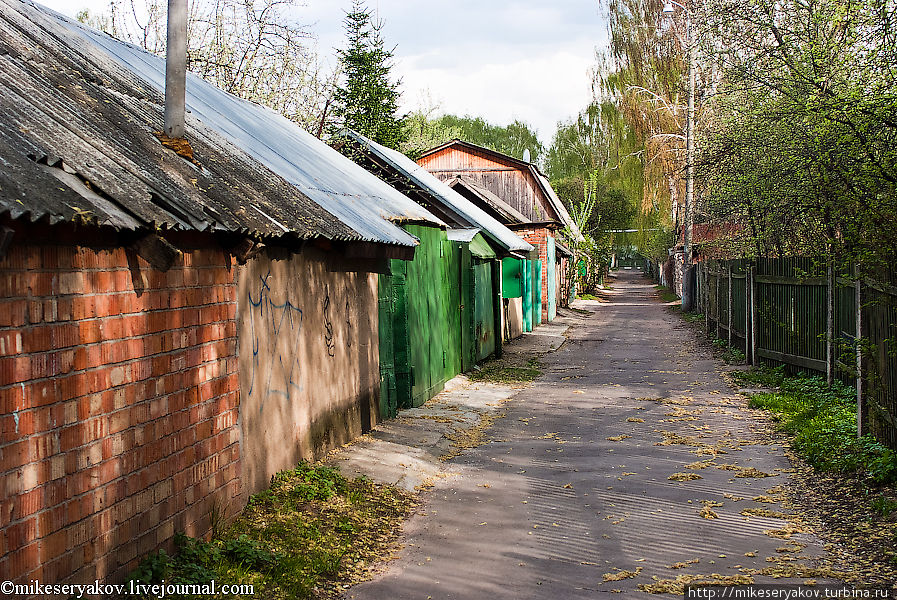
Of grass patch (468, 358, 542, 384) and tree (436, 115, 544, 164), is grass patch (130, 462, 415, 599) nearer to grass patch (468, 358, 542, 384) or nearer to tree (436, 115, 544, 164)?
grass patch (468, 358, 542, 384)

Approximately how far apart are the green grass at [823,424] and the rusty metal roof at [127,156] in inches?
183

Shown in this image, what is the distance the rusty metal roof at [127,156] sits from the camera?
3.93 m

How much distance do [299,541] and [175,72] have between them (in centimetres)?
343

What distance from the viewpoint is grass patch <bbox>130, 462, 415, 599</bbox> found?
4.75 metres

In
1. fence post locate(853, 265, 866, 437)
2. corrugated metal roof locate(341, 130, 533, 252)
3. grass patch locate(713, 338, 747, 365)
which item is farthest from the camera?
corrugated metal roof locate(341, 130, 533, 252)

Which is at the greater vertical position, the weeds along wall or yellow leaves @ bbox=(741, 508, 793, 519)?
the weeds along wall

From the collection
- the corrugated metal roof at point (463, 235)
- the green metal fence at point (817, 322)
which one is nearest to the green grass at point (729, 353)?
the green metal fence at point (817, 322)

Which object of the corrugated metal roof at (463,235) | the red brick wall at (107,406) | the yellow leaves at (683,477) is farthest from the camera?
the corrugated metal roof at (463,235)

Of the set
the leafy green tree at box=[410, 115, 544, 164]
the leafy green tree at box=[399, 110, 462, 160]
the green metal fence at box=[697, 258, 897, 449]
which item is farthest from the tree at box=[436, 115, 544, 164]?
the green metal fence at box=[697, 258, 897, 449]

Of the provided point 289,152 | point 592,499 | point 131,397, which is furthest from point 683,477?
point 289,152

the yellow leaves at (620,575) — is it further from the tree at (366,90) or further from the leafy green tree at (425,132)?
the leafy green tree at (425,132)

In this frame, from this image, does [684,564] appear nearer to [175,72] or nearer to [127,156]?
[127,156]

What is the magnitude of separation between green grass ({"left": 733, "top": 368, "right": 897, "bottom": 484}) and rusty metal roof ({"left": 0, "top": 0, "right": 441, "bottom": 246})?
4.66 m

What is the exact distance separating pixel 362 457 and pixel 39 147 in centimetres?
477
